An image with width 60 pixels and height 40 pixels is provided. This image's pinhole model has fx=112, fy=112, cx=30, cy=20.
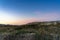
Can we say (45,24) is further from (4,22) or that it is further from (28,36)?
(4,22)

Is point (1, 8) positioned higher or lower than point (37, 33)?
higher

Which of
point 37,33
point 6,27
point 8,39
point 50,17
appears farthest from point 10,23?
point 50,17

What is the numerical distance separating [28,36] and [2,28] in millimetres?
476

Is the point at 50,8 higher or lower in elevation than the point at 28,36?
higher

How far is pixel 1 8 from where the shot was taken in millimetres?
2045

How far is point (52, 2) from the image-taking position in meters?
1.97

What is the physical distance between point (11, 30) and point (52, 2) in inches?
34.2

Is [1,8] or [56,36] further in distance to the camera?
[1,8]

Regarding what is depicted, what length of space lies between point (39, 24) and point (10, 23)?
52cm

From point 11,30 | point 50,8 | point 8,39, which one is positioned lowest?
point 8,39

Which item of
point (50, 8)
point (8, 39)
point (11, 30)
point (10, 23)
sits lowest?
point (8, 39)

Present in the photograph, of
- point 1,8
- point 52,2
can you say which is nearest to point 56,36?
point 52,2

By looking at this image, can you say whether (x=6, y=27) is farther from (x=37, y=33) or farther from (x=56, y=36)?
(x=56, y=36)

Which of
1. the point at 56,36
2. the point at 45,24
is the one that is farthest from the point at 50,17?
the point at 56,36
